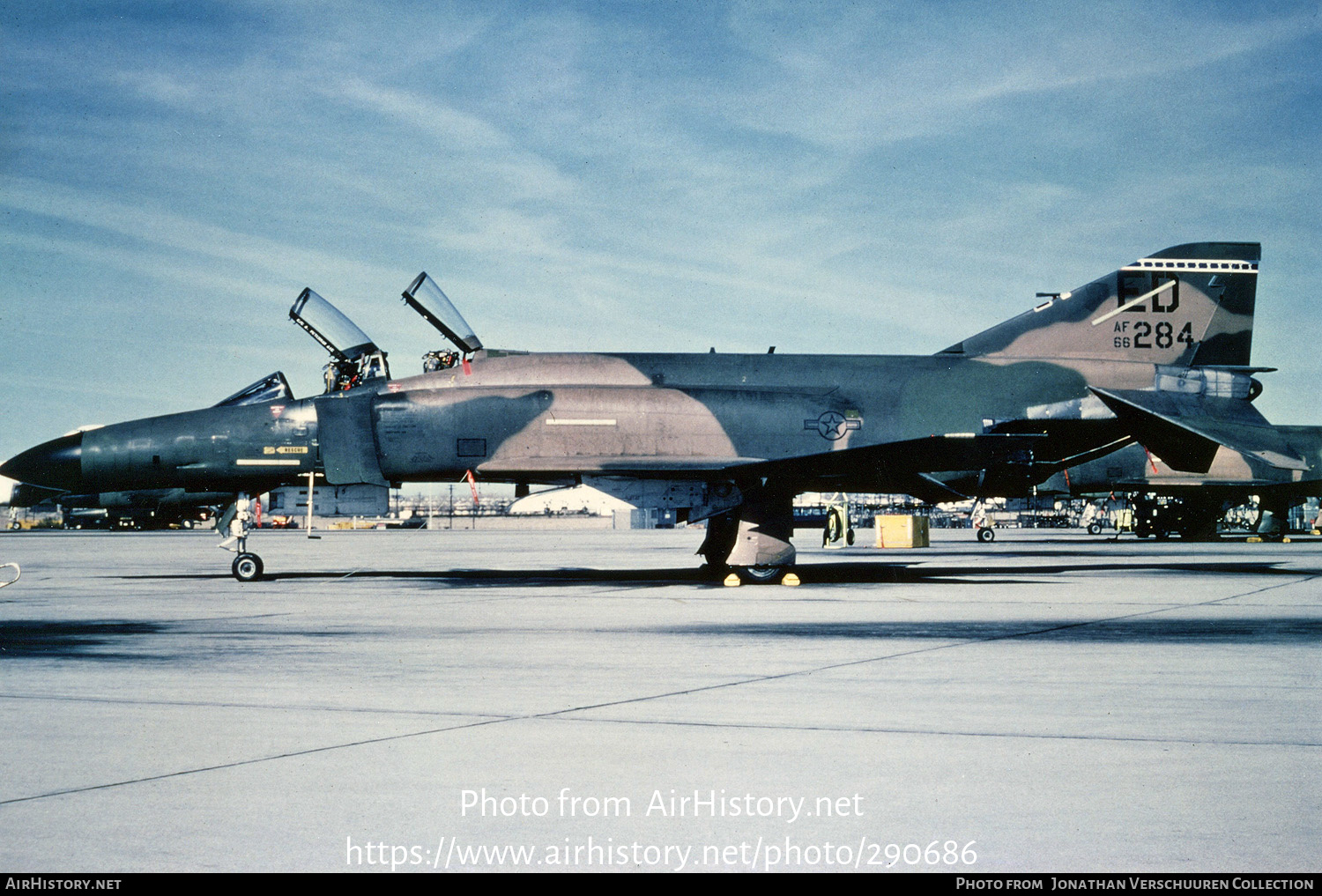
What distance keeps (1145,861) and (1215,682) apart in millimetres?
4281

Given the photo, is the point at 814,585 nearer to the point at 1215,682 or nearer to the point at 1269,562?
the point at 1215,682

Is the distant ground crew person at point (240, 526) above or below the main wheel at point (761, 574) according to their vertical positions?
above

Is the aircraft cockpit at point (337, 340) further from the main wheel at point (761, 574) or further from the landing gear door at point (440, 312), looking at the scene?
the main wheel at point (761, 574)

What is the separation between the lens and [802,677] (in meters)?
7.38

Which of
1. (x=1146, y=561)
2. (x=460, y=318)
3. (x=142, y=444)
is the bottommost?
(x=1146, y=561)

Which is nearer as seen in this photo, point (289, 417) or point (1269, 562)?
point (289, 417)

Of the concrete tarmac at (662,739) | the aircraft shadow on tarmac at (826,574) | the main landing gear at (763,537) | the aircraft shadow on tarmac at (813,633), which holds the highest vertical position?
the main landing gear at (763,537)

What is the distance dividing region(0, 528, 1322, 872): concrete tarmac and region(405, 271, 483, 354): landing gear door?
6141 millimetres

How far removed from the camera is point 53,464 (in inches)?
635

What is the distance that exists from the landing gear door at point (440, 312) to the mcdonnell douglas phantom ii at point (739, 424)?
1.1 inches

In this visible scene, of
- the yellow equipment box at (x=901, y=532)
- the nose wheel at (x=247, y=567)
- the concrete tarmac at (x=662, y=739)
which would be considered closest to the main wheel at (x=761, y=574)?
the concrete tarmac at (x=662, y=739)

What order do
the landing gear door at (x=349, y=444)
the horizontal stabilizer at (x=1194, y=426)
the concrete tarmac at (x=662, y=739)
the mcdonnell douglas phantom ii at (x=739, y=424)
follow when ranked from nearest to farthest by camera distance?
1. the concrete tarmac at (x=662, y=739)
2. the mcdonnell douglas phantom ii at (x=739, y=424)
3. the landing gear door at (x=349, y=444)
4. the horizontal stabilizer at (x=1194, y=426)

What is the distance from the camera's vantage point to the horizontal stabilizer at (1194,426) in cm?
1703
